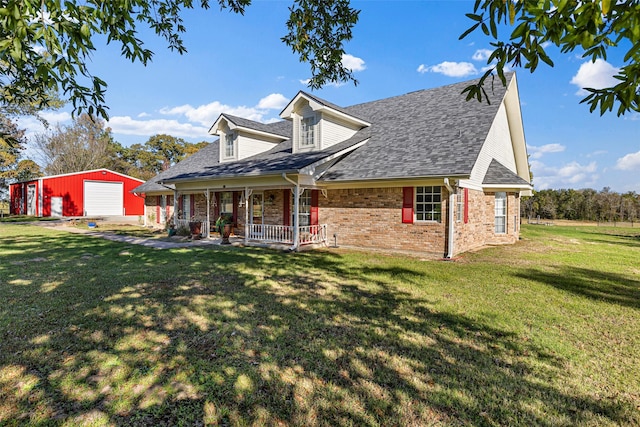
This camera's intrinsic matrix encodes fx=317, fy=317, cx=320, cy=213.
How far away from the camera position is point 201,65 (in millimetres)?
9852

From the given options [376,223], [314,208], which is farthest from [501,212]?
[314,208]

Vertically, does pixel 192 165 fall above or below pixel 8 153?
below

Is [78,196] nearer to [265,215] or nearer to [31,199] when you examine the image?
[31,199]

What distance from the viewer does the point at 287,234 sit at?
13453 millimetres

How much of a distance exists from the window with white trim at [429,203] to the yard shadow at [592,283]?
3240 mm

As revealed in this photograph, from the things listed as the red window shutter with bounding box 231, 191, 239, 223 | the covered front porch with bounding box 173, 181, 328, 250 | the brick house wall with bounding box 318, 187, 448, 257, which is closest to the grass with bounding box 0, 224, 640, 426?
the brick house wall with bounding box 318, 187, 448, 257

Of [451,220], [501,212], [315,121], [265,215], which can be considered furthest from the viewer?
[265,215]

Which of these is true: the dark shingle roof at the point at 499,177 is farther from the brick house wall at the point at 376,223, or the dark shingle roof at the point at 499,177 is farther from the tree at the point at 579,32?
the tree at the point at 579,32

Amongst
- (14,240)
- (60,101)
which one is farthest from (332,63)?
(60,101)

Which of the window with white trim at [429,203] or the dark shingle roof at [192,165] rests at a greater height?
the dark shingle roof at [192,165]

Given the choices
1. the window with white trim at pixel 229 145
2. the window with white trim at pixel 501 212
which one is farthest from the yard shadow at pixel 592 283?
the window with white trim at pixel 229 145

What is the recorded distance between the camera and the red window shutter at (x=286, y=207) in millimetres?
13969

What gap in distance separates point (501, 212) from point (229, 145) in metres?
13.6

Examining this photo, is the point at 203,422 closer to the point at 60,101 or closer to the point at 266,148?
the point at 266,148
